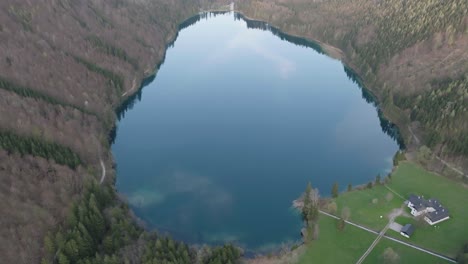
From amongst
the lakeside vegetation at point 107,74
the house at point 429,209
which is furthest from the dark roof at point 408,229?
the lakeside vegetation at point 107,74

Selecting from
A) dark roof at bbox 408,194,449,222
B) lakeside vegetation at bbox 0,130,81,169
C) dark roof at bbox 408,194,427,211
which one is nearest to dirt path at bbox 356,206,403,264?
dark roof at bbox 408,194,427,211

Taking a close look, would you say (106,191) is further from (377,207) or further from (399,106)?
(399,106)

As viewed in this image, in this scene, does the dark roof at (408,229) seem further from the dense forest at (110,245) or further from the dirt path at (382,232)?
the dense forest at (110,245)

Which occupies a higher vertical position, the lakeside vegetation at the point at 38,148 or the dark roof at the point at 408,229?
the lakeside vegetation at the point at 38,148

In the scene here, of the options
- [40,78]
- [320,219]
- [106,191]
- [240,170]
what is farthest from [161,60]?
[320,219]

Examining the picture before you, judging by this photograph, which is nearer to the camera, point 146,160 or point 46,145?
point 46,145

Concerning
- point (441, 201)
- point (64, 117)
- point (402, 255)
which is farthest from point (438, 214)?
point (64, 117)
